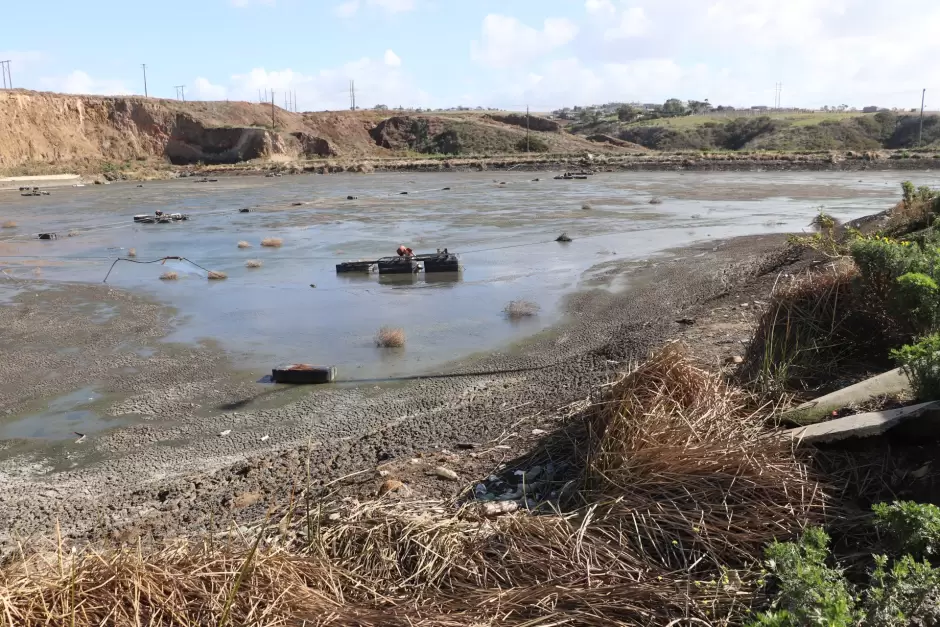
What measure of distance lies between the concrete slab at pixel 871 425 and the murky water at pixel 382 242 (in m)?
6.48

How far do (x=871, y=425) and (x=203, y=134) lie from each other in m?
84.8

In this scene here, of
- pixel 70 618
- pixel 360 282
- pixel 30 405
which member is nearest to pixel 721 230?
pixel 360 282

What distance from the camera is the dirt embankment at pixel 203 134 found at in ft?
229

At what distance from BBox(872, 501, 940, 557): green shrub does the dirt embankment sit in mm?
73832

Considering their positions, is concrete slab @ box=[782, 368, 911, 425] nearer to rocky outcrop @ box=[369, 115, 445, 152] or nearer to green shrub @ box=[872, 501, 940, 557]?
green shrub @ box=[872, 501, 940, 557]

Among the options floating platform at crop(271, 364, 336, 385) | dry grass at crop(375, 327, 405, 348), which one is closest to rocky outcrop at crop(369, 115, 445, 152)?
dry grass at crop(375, 327, 405, 348)

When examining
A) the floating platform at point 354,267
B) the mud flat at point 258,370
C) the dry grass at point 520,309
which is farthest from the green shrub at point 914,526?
the floating platform at point 354,267

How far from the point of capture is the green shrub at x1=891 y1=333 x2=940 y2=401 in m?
4.95

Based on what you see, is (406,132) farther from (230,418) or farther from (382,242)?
(230,418)

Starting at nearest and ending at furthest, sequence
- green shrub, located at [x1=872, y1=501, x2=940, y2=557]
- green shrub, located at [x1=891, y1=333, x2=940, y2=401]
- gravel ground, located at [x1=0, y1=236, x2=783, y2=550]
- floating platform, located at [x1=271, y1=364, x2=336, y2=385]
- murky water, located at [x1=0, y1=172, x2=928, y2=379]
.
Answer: green shrub, located at [x1=872, y1=501, x2=940, y2=557] → green shrub, located at [x1=891, y1=333, x2=940, y2=401] → gravel ground, located at [x1=0, y1=236, x2=783, y2=550] → floating platform, located at [x1=271, y1=364, x2=336, y2=385] → murky water, located at [x1=0, y1=172, x2=928, y2=379]

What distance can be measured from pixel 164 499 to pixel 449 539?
11.8ft

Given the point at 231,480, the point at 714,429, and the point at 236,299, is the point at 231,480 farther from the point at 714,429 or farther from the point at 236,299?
the point at 236,299

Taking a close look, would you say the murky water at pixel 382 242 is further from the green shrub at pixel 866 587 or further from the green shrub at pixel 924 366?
the green shrub at pixel 866 587

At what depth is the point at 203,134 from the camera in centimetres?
8094
